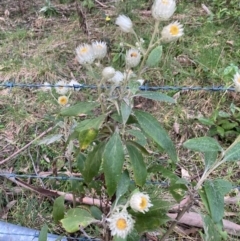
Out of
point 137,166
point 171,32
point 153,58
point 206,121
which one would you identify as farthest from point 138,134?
point 206,121

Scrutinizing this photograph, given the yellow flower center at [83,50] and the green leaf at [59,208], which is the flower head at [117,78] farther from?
the green leaf at [59,208]

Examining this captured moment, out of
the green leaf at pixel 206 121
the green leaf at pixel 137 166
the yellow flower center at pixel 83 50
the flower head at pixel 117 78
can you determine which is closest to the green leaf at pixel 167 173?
the green leaf at pixel 137 166

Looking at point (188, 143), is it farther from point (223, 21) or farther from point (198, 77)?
point (223, 21)

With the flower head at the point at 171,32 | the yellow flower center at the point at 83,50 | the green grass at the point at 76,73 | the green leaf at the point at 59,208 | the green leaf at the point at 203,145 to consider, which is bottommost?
the green grass at the point at 76,73

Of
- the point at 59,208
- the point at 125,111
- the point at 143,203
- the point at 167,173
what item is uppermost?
the point at 125,111

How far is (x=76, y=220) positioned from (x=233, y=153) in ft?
1.37

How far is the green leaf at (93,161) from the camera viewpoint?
1218 mm

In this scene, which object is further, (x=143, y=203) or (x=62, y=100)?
(x=62, y=100)

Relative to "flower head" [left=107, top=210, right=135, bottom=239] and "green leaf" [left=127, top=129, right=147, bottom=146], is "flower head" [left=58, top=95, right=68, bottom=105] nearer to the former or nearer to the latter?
"green leaf" [left=127, top=129, right=147, bottom=146]

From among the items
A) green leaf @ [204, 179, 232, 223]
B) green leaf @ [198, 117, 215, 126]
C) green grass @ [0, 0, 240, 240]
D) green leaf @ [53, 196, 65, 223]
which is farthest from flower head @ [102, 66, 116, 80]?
green leaf @ [198, 117, 215, 126]

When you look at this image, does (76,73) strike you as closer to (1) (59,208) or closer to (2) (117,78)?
(1) (59,208)

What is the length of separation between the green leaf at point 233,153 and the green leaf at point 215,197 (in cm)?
7

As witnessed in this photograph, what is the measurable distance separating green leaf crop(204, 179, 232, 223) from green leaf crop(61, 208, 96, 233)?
288mm

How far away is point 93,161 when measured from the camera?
4.03ft
